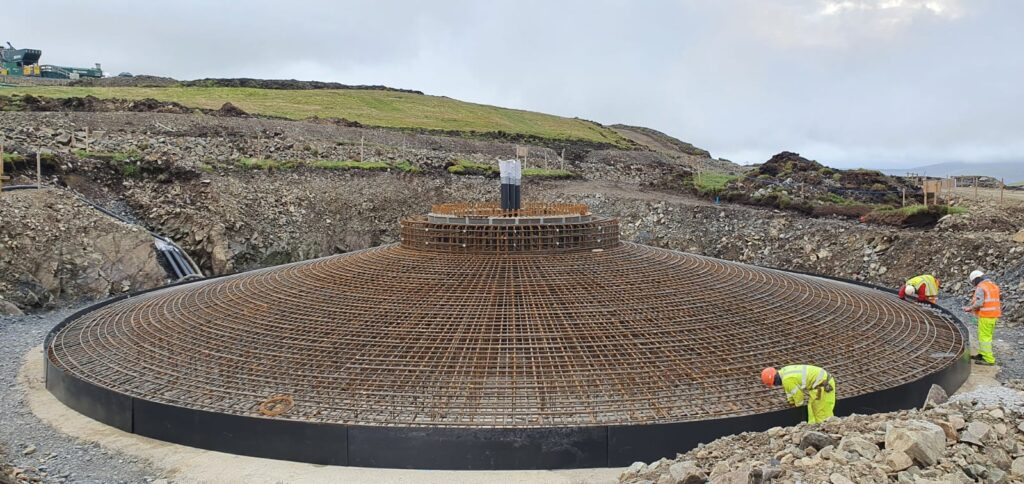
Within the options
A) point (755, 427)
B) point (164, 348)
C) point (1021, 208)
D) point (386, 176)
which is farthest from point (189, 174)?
point (1021, 208)

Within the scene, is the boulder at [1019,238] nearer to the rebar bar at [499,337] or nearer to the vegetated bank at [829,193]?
the vegetated bank at [829,193]

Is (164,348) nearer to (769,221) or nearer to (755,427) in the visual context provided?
(755,427)

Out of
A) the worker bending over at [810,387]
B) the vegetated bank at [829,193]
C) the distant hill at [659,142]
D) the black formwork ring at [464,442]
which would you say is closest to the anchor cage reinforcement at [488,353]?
the black formwork ring at [464,442]

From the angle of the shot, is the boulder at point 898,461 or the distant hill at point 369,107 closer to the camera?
the boulder at point 898,461

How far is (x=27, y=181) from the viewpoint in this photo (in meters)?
20.7

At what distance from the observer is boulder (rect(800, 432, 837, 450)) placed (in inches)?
203

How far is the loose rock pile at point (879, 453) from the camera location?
466 cm

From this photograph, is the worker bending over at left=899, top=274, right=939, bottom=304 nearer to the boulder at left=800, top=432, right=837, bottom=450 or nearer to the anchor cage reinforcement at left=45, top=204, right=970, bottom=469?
the anchor cage reinforcement at left=45, top=204, right=970, bottom=469

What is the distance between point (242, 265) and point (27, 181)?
23.0ft

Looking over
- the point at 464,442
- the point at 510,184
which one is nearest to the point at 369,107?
the point at 510,184

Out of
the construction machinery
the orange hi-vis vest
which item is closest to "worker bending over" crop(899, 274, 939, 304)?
the orange hi-vis vest

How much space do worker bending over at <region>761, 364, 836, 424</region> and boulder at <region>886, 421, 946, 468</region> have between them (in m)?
1.79

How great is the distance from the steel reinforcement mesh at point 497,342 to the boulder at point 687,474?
1259 millimetres

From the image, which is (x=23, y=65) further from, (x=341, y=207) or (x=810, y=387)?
(x=810, y=387)
